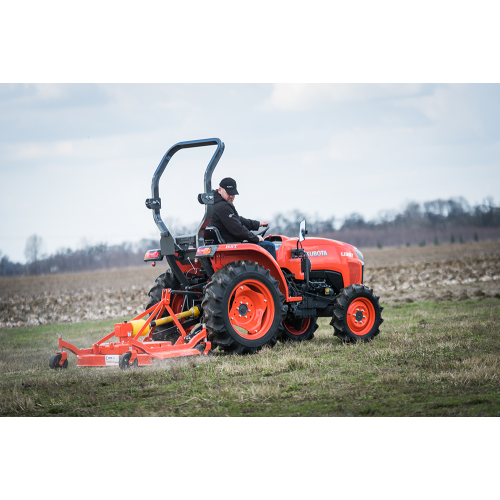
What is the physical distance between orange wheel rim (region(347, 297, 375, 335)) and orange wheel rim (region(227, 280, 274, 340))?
53.7 inches

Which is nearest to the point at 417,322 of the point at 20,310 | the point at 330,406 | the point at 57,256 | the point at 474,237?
the point at 330,406

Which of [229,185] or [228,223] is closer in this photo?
[228,223]

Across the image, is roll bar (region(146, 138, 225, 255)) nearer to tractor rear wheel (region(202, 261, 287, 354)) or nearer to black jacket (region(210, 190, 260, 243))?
black jacket (region(210, 190, 260, 243))

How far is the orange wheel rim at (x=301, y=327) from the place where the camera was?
27.0ft

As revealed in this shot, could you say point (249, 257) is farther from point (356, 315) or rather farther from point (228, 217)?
point (356, 315)

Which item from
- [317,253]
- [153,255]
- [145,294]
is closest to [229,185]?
[153,255]

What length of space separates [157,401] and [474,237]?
114 feet

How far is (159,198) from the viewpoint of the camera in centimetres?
709

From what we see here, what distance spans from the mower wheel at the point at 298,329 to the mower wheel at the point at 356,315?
628 mm

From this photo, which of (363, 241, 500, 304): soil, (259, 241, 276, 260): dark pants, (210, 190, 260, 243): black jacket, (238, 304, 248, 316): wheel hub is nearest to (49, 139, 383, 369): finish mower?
(238, 304, 248, 316): wheel hub

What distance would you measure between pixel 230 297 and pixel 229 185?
55.3 inches

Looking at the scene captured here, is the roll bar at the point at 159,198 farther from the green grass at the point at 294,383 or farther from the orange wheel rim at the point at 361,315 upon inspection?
the orange wheel rim at the point at 361,315

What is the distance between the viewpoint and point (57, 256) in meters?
26.2

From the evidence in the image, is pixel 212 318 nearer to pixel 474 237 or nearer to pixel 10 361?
pixel 10 361
